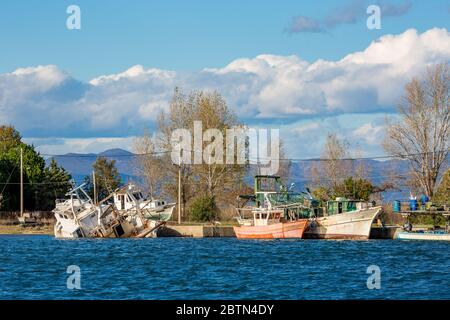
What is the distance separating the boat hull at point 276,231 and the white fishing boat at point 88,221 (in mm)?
11781

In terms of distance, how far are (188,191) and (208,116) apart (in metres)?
9.26

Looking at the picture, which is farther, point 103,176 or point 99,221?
point 103,176

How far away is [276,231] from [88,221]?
18.6 metres

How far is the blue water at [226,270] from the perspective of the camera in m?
43.7

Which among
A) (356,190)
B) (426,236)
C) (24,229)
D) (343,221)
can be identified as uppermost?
(356,190)

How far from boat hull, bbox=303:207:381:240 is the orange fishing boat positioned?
188cm

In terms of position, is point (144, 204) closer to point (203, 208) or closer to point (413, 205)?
point (203, 208)

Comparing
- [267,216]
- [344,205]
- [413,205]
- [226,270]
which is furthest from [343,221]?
[226,270]

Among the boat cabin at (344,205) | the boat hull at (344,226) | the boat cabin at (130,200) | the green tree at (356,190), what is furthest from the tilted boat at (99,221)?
the green tree at (356,190)

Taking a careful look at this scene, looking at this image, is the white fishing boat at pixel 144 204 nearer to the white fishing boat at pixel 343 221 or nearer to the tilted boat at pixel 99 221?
the tilted boat at pixel 99 221

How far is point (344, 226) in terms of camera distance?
307 feet

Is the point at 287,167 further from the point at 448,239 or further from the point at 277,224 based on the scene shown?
the point at 448,239
